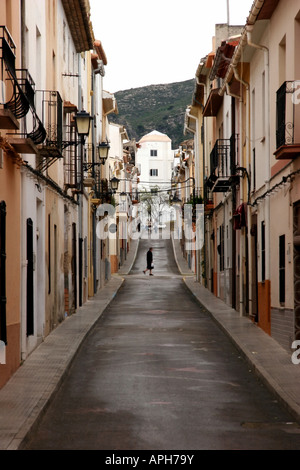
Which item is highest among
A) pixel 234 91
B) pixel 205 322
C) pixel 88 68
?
pixel 88 68

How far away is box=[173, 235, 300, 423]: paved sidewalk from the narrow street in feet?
0.55

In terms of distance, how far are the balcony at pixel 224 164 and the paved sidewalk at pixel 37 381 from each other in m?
5.96

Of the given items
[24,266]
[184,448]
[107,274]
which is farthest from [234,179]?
[107,274]

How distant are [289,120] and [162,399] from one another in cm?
545

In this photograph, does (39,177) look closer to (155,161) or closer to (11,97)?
(11,97)

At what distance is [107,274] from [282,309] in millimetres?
27342

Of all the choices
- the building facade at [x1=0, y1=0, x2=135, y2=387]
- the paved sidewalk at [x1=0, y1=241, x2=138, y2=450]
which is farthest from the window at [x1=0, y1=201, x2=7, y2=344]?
the paved sidewalk at [x1=0, y1=241, x2=138, y2=450]

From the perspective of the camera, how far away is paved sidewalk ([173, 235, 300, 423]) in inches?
430

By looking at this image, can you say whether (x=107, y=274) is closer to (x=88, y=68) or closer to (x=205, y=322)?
(x=88, y=68)

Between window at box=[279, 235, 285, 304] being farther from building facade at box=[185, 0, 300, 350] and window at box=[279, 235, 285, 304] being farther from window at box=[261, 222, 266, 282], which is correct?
window at box=[261, 222, 266, 282]

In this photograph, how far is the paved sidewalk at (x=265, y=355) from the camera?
1091 cm

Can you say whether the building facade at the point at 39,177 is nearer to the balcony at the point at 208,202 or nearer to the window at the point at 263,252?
the window at the point at 263,252

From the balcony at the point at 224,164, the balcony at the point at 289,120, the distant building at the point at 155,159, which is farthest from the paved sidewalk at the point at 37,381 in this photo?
the distant building at the point at 155,159
